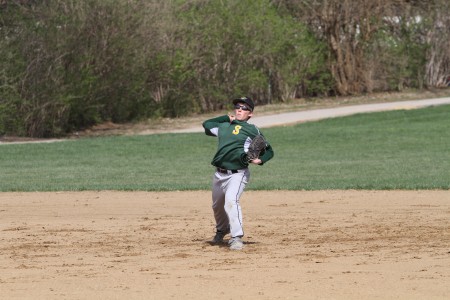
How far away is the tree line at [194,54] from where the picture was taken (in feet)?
98.5

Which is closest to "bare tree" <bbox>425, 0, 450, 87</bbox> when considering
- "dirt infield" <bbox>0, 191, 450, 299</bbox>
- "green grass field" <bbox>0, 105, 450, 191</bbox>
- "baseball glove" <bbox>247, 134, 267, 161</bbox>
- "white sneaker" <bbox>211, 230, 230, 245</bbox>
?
"green grass field" <bbox>0, 105, 450, 191</bbox>

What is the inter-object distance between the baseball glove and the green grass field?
7.18 meters

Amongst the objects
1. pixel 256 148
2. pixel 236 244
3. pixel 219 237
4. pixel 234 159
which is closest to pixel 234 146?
pixel 234 159

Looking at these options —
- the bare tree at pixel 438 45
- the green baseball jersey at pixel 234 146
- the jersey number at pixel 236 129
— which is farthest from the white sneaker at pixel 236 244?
the bare tree at pixel 438 45

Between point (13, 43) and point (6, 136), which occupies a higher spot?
point (13, 43)

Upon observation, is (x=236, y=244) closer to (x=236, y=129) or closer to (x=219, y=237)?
(x=219, y=237)

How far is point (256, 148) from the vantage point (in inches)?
450

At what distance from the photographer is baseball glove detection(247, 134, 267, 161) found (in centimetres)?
1143

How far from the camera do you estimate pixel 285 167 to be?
22750mm

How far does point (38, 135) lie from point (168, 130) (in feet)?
12.9

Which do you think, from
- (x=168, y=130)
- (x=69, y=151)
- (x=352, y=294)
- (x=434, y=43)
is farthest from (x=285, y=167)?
(x=434, y=43)

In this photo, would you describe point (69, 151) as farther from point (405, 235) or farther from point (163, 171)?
point (405, 235)

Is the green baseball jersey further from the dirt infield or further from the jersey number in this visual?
the dirt infield

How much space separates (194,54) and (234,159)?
24.6m
